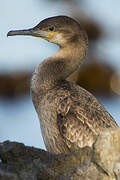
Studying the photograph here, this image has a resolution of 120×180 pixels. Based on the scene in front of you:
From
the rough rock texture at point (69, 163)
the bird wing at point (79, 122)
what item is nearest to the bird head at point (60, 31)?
the bird wing at point (79, 122)

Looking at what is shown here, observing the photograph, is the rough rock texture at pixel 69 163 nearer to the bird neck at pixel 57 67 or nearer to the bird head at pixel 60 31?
the bird neck at pixel 57 67

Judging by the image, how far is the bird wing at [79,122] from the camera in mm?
8805

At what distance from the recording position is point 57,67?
9617 millimetres

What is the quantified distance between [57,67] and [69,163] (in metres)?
3.23

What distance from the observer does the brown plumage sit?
882 centimetres

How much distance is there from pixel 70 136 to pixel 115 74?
60.8ft

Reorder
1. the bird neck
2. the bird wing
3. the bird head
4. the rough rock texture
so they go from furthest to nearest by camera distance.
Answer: the bird head < the bird neck < the bird wing < the rough rock texture

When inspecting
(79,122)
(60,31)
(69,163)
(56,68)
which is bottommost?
(79,122)

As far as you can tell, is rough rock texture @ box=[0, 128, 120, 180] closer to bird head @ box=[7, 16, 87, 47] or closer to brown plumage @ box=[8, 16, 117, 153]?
brown plumage @ box=[8, 16, 117, 153]

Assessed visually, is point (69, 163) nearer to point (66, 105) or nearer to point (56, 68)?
point (66, 105)

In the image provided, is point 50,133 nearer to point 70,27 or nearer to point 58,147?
point 58,147

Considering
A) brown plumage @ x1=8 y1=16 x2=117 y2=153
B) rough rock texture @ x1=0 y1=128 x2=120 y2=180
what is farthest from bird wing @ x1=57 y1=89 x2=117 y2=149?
rough rock texture @ x1=0 y1=128 x2=120 y2=180

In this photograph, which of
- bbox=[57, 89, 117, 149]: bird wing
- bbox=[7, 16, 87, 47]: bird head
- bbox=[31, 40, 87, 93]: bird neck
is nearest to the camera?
bbox=[57, 89, 117, 149]: bird wing

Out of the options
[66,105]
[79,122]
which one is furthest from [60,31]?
[79,122]
